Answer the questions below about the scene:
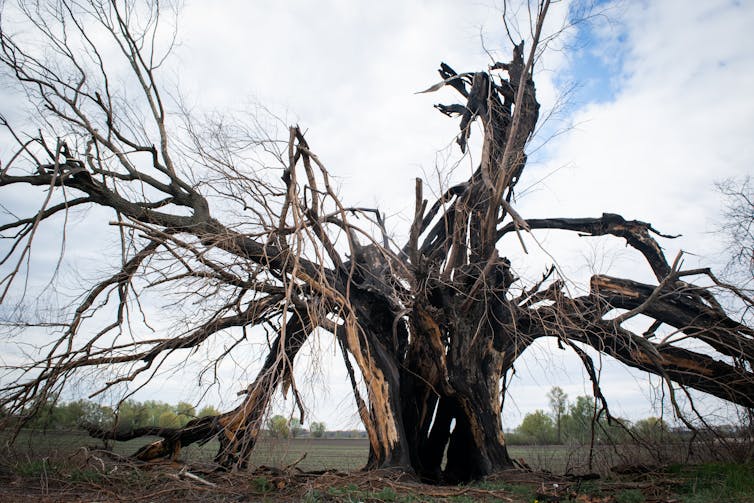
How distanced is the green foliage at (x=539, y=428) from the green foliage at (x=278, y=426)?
10.8 m

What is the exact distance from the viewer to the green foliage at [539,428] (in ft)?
51.9

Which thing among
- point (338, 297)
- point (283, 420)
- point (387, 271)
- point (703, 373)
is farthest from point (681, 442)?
point (283, 420)

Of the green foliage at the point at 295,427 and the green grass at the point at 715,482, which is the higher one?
the green foliage at the point at 295,427

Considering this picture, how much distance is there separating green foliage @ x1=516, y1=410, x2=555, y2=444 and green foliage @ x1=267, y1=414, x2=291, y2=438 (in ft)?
35.5

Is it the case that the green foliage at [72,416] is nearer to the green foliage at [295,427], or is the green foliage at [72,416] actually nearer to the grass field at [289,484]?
the grass field at [289,484]

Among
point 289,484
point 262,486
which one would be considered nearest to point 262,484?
point 262,486

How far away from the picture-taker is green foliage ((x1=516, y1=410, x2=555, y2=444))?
15.8 meters

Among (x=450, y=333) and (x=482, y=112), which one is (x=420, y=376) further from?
(x=482, y=112)

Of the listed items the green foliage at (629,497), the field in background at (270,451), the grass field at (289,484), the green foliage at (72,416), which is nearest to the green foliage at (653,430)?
the field in background at (270,451)

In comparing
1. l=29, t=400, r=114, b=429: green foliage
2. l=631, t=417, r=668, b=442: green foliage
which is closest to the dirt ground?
l=29, t=400, r=114, b=429: green foliage

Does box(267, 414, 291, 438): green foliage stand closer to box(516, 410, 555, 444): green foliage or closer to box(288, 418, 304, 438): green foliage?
box(288, 418, 304, 438): green foliage

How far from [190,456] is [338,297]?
3.42 m

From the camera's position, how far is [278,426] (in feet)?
18.2

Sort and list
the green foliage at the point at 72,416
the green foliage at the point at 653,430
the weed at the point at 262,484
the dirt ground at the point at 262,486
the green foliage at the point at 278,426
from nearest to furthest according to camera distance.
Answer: the green foliage at the point at 278,426
the dirt ground at the point at 262,486
the weed at the point at 262,484
the green foliage at the point at 72,416
the green foliage at the point at 653,430
